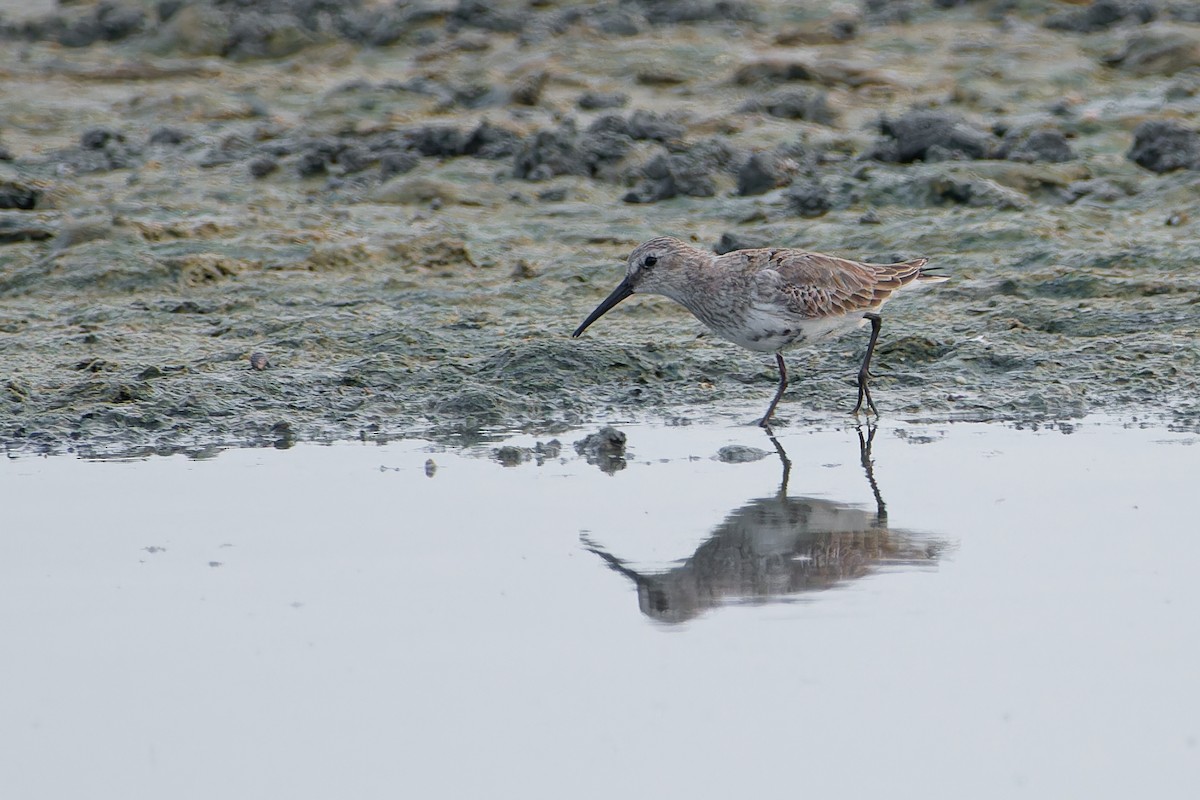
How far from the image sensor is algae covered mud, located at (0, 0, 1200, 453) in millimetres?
8688

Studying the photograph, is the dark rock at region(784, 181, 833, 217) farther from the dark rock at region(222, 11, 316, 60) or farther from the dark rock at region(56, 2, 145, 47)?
the dark rock at region(56, 2, 145, 47)

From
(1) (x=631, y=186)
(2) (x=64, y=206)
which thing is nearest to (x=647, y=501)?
(1) (x=631, y=186)

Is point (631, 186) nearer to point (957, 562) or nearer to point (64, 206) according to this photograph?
point (64, 206)

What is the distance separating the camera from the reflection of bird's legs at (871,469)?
6.58m

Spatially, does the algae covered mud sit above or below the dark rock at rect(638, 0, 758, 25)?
below

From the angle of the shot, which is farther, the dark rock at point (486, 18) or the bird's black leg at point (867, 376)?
the dark rock at point (486, 18)

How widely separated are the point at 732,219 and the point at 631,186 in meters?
1.18

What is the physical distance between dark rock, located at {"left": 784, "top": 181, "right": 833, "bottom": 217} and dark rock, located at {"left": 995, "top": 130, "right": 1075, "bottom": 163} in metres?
1.54

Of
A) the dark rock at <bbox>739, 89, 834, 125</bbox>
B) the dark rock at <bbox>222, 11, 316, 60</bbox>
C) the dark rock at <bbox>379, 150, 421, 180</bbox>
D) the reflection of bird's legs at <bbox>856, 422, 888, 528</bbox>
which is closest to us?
the reflection of bird's legs at <bbox>856, 422, 888, 528</bbox>

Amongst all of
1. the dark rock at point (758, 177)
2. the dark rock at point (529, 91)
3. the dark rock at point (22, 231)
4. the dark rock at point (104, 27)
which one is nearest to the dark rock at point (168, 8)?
the dark rock at point (104, 27)

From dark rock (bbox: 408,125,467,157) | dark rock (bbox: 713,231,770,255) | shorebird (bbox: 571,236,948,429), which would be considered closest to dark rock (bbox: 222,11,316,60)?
dark rock (bbox: 408,125,467,157)

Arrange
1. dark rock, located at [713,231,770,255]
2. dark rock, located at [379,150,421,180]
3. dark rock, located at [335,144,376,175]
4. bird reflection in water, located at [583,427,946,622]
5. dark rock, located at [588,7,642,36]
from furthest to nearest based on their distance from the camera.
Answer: dark rock, located at [588,7,642,36] → dark rock, located at [335,144,376,175] → dark rock, located at [379,150,421,180] → dark rock, located at [713,231,770,255] → bird reflection in water, located at [583,427,946,622]

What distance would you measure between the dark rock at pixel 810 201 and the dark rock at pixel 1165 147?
99.0 inches

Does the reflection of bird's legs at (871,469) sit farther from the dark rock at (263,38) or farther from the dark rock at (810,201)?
the dark rock at (263,38)
